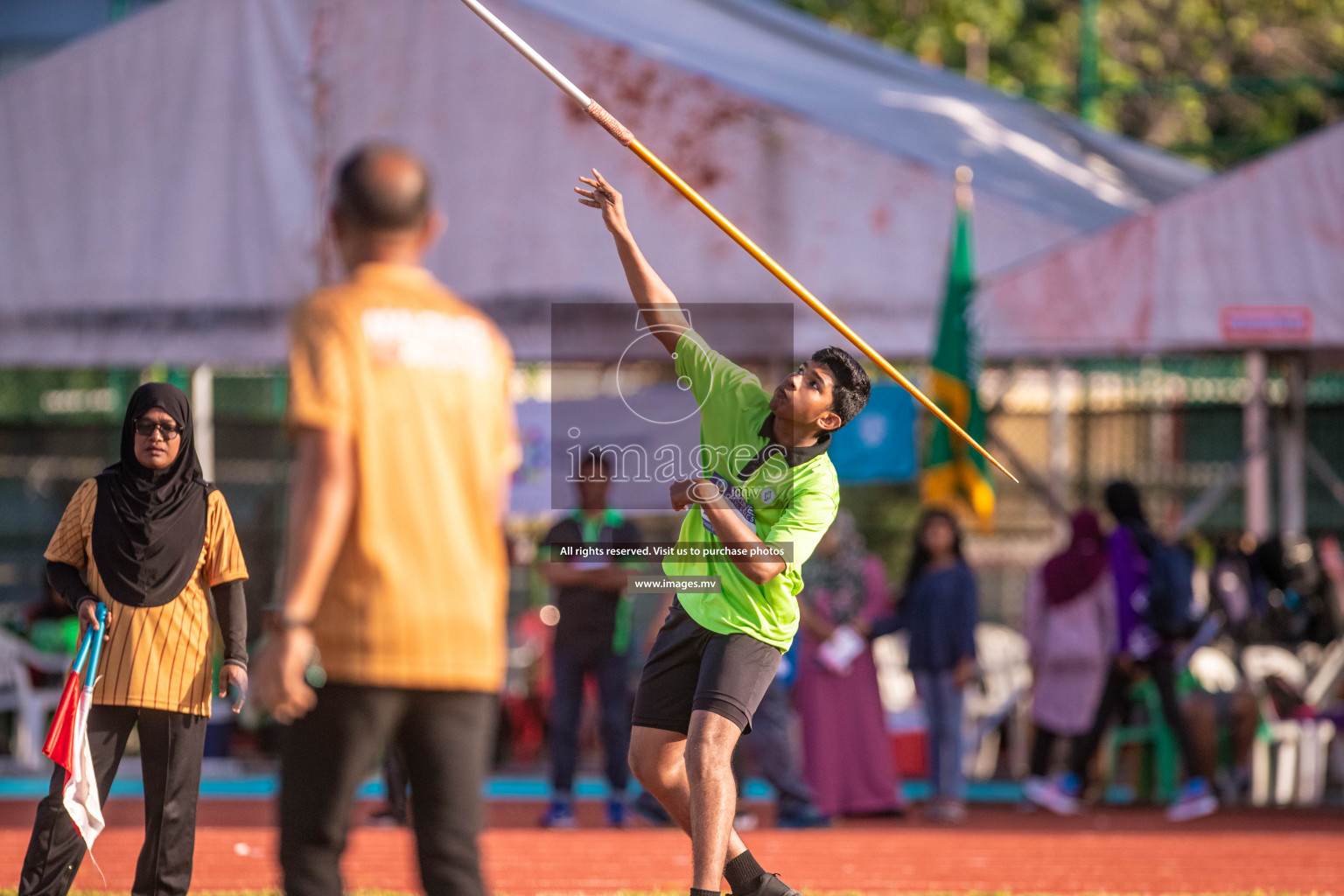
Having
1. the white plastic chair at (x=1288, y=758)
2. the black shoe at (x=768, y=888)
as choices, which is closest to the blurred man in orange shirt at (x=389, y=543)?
the black shoe at (x=768, y=888)

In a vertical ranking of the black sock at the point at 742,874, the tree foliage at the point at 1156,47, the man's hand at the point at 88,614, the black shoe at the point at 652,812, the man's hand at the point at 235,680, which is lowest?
the black shoe at the point at 652,812

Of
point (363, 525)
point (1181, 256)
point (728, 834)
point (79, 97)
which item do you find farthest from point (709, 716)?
point (79, 97)

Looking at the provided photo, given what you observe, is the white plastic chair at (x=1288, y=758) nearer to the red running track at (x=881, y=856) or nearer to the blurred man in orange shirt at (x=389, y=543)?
the red running track at (x=881, y=856)

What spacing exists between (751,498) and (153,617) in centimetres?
196

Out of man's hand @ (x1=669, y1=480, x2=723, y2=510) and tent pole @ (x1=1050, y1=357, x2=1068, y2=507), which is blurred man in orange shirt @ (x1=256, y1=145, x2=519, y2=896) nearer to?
man's hand @ (x1=669, y1=480, x2=723, y2=510)

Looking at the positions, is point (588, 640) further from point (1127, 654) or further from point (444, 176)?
point (444, 176)

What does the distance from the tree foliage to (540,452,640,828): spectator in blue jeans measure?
11750 mm

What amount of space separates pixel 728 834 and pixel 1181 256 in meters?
6.13

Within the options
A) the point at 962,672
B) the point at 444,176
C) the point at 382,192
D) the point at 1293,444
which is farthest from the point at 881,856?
the point at 382,192

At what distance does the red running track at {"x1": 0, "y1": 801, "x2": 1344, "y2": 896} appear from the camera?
7500 millimetres

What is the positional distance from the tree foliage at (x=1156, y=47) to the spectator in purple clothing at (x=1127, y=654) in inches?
404

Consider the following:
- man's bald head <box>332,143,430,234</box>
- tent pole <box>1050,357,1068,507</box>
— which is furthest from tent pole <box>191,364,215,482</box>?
man's bald head <box>332,143,430,234</box>

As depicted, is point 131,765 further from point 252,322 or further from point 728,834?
point 728,834

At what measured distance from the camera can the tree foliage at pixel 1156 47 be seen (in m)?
20.9
